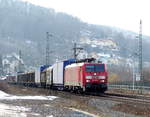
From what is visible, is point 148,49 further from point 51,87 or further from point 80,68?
point 80,68

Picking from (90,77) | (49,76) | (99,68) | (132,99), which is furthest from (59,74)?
(132,99)

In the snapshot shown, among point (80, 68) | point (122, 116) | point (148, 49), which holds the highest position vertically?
point (148, 49)

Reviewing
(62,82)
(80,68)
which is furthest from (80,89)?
(62,82)

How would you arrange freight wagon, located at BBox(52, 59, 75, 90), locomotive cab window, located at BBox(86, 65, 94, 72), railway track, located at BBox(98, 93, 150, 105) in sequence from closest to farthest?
1. railway track, located at BBox(98, 93, 150, 105)
2. locomotive cab window, located at BBox(86, 65, 94, 72)
3. freight wagon, located at BBox(52, 59, 75, 90)

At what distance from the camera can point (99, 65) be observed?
40312 millimetres

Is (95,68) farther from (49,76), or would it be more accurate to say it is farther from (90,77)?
(49,76)

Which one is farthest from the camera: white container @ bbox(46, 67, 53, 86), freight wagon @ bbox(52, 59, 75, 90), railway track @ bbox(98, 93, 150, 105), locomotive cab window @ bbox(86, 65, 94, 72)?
white container @ bbox(46, 67, 53, 86)

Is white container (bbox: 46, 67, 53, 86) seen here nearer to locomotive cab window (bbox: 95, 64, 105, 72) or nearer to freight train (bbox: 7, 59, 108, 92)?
freight train (bbox: 7, 59, 108, 92)

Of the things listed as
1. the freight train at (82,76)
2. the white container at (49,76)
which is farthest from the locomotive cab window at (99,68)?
the white container at (49,76)

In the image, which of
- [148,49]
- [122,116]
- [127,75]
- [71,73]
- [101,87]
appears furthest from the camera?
[148,49]

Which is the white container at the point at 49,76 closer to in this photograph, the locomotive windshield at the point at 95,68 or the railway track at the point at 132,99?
the locomotive windshield at the point at 95,68

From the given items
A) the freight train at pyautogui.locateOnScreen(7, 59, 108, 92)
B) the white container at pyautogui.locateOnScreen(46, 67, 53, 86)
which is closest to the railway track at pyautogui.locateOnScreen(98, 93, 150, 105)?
the freight train at pyautogui.locateOnScreen(7, 59, 108, 92)

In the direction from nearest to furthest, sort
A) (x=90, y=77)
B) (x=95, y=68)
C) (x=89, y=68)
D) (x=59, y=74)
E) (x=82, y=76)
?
(x=82, y=76), (x=90, y=77), (x=89, y=68), (x=95, y=68), (x=59, y=74)

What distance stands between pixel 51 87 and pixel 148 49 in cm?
7962
